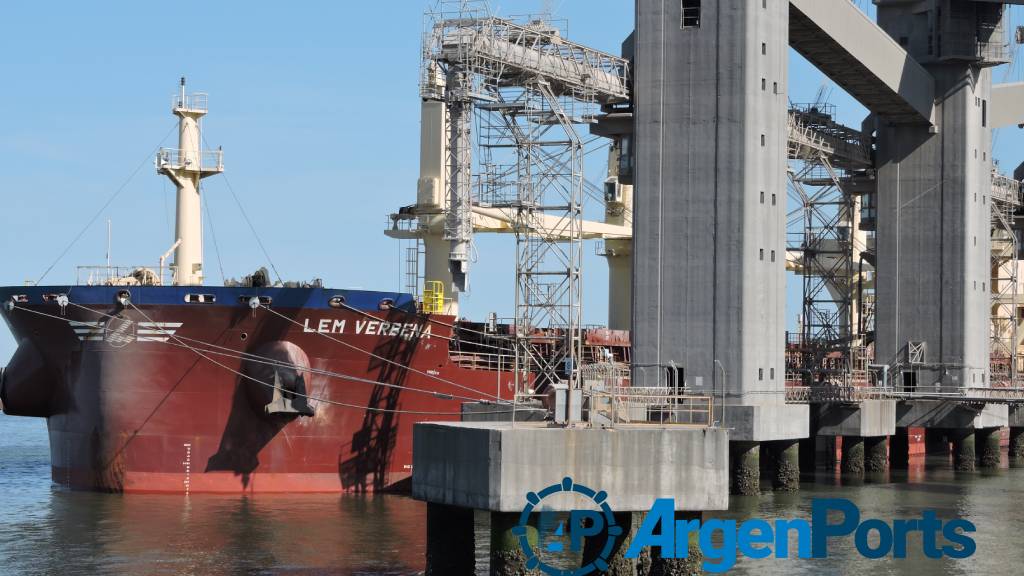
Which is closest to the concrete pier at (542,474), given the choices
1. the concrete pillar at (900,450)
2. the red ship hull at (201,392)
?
the red ship hull at (201,392)

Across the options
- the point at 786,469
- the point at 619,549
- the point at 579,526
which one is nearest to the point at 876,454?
the point at 786,469

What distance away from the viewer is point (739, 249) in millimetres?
37438

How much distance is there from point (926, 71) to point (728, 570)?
95.6ft

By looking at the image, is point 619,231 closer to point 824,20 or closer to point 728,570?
point 824,20

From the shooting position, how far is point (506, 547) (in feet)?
76.5

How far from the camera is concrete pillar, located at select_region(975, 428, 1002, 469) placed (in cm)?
5797

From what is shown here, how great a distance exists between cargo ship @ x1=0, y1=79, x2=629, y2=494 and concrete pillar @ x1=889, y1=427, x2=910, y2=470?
24053 mm

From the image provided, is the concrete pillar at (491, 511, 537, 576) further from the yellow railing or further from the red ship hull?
the yellow railing

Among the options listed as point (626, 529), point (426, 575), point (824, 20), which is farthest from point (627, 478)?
point (824, 20)

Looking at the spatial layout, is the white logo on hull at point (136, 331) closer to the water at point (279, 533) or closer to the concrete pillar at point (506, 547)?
the water at point (279, 533)

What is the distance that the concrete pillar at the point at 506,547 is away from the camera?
2314 cm

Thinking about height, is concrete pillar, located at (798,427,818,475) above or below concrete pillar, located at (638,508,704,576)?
below

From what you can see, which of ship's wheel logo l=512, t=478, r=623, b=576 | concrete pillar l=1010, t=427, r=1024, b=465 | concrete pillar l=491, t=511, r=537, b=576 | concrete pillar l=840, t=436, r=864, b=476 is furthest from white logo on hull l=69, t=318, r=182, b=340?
concrete pillar l=1010, t=427, r=1024, b=465

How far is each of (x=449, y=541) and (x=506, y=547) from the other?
187 centimetres
